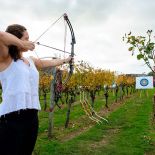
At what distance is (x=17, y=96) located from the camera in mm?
3006

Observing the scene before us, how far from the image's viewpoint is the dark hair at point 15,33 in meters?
3.06

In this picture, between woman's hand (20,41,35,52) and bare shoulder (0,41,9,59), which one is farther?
woman's hand (20,41,35,52)

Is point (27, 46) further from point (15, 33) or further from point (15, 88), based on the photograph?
point (15, 88)

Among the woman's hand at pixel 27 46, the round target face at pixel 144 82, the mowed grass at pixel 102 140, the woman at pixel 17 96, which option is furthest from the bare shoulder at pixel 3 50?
the round target face at pixel 144 82

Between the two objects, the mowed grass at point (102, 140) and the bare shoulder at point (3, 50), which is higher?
the bare shoulder at point (3, 50)

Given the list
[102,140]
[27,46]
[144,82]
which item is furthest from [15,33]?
[144,82]

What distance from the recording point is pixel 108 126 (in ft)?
42.9

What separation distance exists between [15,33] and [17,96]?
20.2 inches

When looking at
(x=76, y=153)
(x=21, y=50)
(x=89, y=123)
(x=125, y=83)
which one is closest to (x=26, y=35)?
(x=21, y=50)

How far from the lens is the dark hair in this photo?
3062 mm

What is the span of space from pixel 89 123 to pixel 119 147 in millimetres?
5656

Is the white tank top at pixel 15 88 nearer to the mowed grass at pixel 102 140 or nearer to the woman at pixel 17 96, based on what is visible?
the woman at pixel 17 96

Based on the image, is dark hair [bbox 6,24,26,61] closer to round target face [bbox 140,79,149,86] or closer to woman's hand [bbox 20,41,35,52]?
woman's hand [bbox 20,41,35,52]

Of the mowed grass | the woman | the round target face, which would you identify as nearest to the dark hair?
the woman
